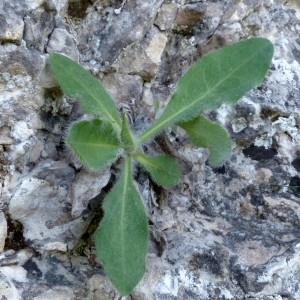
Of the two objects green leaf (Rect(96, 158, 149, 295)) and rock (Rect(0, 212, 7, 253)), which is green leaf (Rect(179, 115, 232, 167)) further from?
rock (Rect(0, 212, 7, 253))

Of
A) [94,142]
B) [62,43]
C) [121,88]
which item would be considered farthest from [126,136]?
[62,43]

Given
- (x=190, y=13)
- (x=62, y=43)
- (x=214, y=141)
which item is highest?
(x=62, y=43)

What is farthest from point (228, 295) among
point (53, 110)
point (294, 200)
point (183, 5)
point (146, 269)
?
point (183, 5)

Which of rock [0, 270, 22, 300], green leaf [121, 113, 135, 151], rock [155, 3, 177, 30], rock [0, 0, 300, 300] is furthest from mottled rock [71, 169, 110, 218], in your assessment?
rock [155, 3, 177, 30]

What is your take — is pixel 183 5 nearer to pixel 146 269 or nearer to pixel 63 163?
pixel 63 163

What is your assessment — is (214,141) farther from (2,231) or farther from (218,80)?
(2,231)

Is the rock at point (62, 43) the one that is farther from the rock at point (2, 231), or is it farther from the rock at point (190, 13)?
the rock at point (2, 231)
